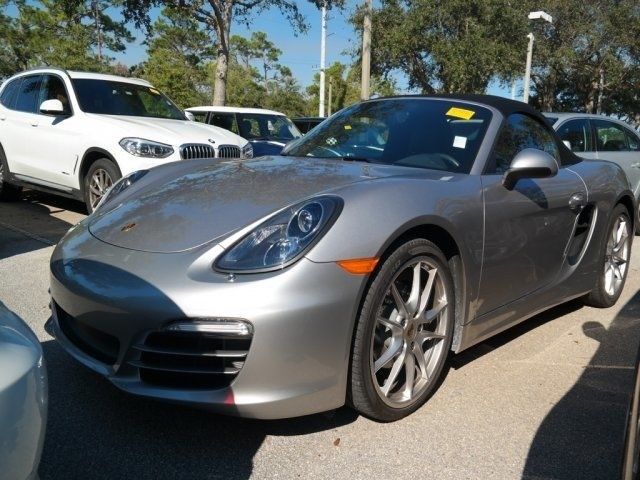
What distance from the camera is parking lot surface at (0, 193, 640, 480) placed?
228 cm

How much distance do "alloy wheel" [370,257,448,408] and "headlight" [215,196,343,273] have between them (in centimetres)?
41

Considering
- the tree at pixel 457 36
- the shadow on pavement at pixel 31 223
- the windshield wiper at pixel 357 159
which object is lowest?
the shadow on pavement at pixel 31 223

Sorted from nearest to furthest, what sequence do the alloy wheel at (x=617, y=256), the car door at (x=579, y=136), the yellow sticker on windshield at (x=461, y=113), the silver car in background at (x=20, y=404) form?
the silver car in background at (x=20, y=404) → the yellow sticker on windshield at (x=461, y=113) → the alloy wheel at (x=617, y=256) → the car door at (x=579, y=136)

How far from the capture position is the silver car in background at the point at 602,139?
719cm

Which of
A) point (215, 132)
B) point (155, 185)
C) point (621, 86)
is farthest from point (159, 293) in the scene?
point (621, 86)

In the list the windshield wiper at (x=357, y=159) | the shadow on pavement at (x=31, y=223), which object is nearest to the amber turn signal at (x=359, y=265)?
the windshield wiper at (x=357, y=159)

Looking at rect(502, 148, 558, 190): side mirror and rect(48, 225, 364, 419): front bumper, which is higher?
rect(502, 148, 558, 190): side mirror

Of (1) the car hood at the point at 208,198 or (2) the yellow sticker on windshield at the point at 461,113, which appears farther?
(2) the yellow sticker on windshield at the point at 461,113

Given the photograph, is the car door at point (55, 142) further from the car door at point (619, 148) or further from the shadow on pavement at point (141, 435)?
the car door at point (619, 148)

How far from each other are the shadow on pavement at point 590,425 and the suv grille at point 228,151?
4.42 meters

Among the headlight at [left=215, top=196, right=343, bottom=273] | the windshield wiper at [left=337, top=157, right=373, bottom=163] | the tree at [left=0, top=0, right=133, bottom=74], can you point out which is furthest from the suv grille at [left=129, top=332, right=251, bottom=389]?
the tree at [left=0, top=0, right=133, bottom=74]

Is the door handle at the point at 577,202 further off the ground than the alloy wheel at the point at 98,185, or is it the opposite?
the door handle at the point at 577,202

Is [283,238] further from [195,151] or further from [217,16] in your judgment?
[217,16]

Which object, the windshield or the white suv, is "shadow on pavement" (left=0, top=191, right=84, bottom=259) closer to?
the white suv
